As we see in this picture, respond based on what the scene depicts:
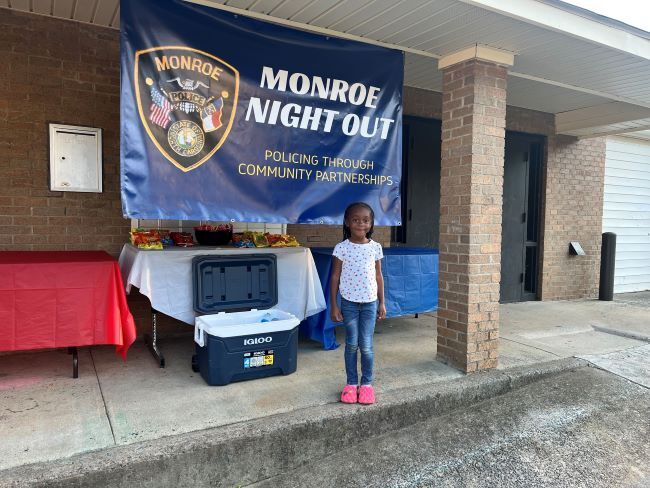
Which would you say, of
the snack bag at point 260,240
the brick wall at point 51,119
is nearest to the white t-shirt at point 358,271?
the snack bag at point 260,240

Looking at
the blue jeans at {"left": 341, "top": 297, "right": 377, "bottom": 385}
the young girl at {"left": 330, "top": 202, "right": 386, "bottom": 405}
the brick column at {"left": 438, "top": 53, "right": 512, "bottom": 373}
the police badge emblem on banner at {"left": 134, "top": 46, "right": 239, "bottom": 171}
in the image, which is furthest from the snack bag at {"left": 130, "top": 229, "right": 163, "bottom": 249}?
the brick column at {"left": 438, "top": 53, "right": 512, "bottom": 373}

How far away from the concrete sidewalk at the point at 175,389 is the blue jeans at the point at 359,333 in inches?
9.5

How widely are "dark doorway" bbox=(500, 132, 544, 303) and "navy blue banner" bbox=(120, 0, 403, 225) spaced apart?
3945mm

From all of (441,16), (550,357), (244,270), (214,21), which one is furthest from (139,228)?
(550,357)

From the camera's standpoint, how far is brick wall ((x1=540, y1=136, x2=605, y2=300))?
8.09 metres

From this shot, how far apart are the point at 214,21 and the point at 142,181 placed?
54.6 inches

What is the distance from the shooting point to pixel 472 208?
4207 millimetres

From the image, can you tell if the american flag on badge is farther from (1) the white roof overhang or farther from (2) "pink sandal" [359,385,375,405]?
(2) "pink sandal" [359,385,375,405]

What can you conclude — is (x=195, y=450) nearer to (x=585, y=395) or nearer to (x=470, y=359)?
(x=470, y=359)

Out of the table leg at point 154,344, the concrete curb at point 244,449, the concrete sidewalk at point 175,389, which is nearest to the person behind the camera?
the concrete curb at point 244,449

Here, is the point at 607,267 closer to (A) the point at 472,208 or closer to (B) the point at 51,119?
(A) the point at 472,208

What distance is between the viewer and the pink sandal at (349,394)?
3.51 m

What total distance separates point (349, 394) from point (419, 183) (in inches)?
160

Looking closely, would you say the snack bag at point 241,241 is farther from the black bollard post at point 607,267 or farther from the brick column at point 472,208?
the black bollard post at point 607,267
